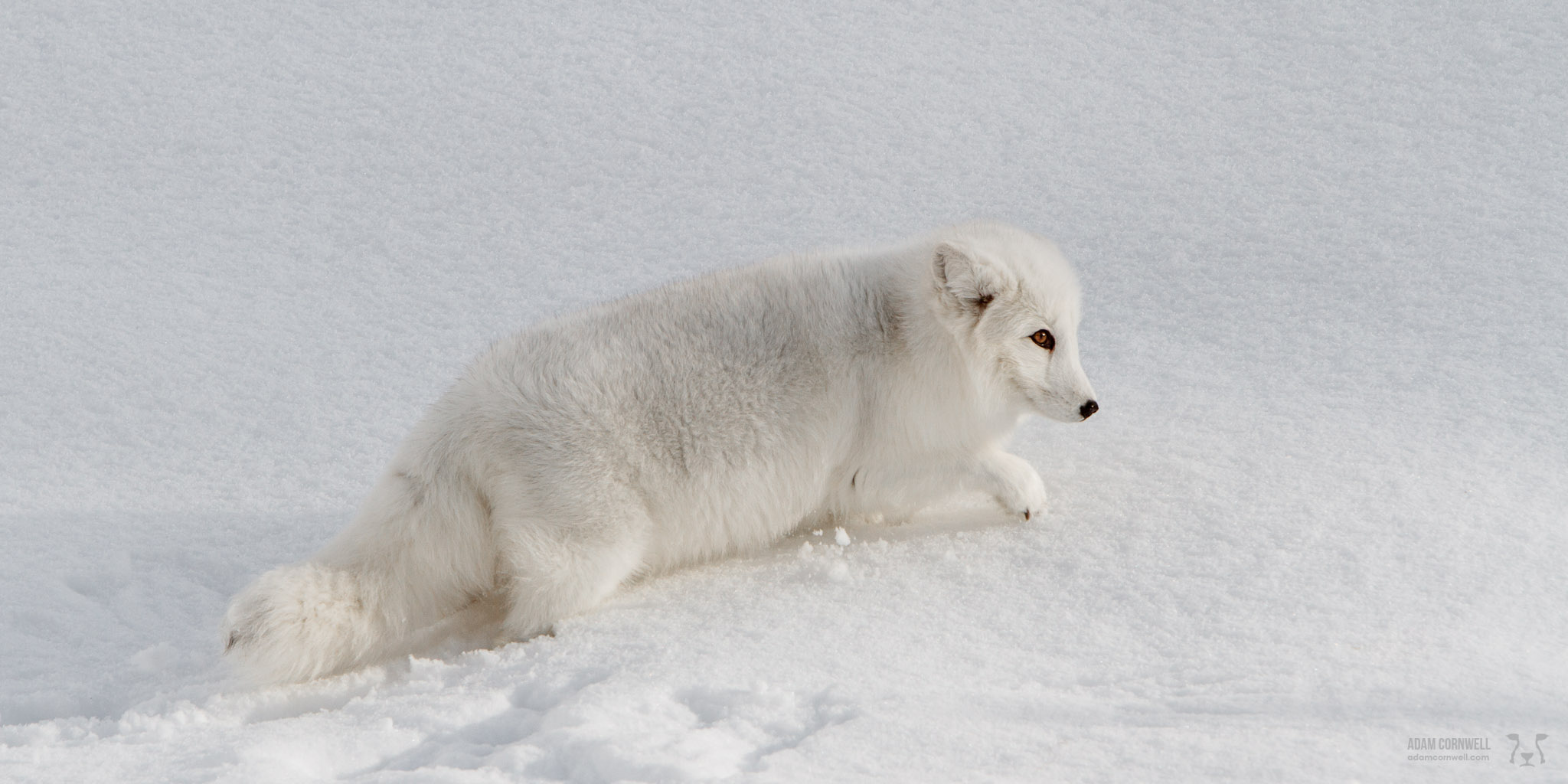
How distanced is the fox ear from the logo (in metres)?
1.51

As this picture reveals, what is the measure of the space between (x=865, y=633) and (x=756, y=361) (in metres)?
0.75

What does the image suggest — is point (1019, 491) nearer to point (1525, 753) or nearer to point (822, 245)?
point (1525, 753)

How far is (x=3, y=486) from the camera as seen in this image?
11.1 ft

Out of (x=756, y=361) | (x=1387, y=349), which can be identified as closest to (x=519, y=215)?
(x=756, y=361)

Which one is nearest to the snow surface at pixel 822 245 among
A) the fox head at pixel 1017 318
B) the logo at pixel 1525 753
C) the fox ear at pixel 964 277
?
the logo at pixel 1525 753

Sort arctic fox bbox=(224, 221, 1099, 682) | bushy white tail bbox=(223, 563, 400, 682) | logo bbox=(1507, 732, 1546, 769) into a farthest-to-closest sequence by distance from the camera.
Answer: arctic fox bbox=(224, 221, 1099, 682), bushy white tail bbox=(223, 563, 400, 682), logo bbox=(1507, 732, 1546, 769)

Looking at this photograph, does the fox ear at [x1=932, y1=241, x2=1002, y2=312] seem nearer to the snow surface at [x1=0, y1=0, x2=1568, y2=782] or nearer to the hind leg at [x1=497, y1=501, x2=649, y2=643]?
the snow surface at [x1=0, y1=0, x2=1568, y2=782]

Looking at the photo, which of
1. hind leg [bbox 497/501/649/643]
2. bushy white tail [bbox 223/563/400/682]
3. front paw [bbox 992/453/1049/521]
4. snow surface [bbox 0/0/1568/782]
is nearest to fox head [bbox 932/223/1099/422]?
front paw [bbox 992/453/1049/521]

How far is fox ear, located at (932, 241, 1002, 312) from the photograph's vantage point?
9.85 feet

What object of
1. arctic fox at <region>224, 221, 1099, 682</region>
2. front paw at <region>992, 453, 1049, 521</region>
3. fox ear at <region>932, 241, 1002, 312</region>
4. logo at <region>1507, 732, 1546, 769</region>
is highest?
fox ear at <region>932, 241, 1002, 312</region>

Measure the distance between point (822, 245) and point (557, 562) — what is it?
2.03 meters

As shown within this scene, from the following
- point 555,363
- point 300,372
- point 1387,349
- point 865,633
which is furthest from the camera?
point 300,372

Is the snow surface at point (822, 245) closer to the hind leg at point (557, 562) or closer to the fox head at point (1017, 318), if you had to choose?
the hind leg at point (557, 562)

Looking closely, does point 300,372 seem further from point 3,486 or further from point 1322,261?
point 1322,261
